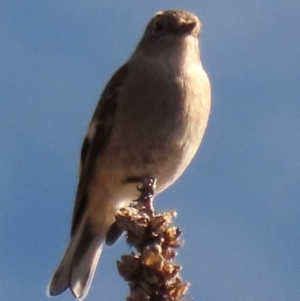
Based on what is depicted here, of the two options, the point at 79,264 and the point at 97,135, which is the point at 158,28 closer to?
the point at 97,135

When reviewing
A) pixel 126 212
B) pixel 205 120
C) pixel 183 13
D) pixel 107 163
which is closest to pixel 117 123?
pixel 107 163

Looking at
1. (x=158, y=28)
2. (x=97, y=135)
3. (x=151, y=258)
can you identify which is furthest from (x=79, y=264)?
(x=151, y=258)

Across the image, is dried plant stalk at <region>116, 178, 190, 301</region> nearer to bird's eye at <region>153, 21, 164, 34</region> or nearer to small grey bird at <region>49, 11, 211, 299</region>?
small grey bird at <region>49, 11, 211, 299</region>

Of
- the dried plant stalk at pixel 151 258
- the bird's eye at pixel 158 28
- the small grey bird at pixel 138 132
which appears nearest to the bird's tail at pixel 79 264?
the small grey bird at pixel 138 132

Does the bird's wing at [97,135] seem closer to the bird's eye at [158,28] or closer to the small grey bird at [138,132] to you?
the small grey bird at [138,132]

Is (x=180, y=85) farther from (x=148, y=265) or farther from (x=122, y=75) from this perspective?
(x=148, y=265)

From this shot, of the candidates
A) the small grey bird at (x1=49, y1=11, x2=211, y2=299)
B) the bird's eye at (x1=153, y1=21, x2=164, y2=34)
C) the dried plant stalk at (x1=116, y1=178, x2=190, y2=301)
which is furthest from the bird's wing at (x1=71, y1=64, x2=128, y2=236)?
the dried plant stalk at (x1=116, y1=178, x2=190, y2=301)
